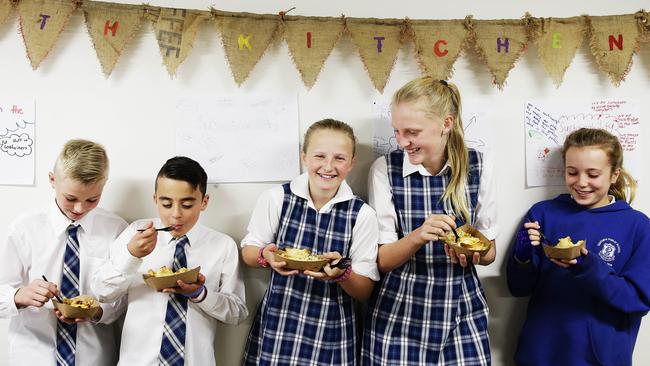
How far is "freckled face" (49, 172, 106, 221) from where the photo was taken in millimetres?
1533

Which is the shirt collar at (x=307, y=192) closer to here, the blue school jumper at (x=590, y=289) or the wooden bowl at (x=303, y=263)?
the wooden bowl at (x=303, y=263)

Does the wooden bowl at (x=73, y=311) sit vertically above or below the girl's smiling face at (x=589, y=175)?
below

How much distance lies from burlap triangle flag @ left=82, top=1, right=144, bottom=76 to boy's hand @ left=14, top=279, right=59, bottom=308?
70 cm

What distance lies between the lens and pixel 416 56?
69.7 inches

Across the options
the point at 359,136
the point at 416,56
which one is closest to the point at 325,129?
the point at 359,136

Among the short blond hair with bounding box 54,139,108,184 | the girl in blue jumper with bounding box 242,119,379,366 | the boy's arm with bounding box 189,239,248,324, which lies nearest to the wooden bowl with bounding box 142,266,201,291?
the boy's arm with bounding box 189,239,248,324

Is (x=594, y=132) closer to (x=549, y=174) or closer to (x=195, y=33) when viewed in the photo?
(x=549, y=174)

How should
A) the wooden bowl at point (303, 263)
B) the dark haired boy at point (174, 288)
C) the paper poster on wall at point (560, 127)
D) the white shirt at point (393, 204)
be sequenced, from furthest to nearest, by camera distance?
the paper poster on wall at point (560, 127) → the white shirt at point (393, 204) → the dark haired boy at point (174, 288) → the wooden bowl at point (303, 263)

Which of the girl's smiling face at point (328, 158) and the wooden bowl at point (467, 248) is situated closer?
the wooden bowl at point (467, 248)

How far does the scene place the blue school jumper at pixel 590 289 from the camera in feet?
5.17

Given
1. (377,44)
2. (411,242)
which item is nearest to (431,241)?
(411,242)

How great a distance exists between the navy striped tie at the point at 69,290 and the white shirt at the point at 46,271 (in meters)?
0.01

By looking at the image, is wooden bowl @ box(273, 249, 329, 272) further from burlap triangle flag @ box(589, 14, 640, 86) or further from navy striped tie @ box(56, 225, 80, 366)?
burlap triangle flag @ box(589, 14, 640, 86)

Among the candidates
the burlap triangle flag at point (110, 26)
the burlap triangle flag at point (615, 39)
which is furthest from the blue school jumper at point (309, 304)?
the burlap triangle flag at point (615, 39)
